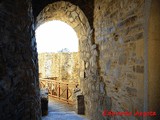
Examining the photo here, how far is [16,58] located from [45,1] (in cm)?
246

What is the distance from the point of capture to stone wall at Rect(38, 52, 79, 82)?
36.5ft

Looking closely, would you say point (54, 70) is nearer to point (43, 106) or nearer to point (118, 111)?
point (43, 106)

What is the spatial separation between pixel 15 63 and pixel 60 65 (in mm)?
9485

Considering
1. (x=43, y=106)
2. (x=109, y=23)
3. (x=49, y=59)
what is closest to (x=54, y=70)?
(x=49, y=59)

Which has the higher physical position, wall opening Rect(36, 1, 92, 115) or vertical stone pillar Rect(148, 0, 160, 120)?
wall opening Rect(36, 1, 92, 115)

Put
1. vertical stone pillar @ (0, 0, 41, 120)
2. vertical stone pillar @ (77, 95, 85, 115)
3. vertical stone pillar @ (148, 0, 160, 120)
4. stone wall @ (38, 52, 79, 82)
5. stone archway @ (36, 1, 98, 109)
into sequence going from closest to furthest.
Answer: vertical stone pillar @ (0, 0, 41, 120)
vertical stone pillar @ (148, 0, 160, 120)
stone archway @ (36, 1, 98, 109)
vertical stone pillar @ (77, 95, 85, 115)
stone wall @ (38, 52, 79, 82)

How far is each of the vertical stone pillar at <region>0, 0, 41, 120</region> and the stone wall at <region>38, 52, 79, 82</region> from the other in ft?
27.6

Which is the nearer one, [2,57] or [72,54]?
[2,57]

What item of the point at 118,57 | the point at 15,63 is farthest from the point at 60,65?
the point at 15,63

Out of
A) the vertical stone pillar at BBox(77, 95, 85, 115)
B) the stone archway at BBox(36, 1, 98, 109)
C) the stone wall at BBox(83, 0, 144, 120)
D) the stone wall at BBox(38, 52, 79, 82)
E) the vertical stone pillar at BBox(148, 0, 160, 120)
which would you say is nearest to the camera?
the vertical stone pillar at BBox(148, 0, 160, 120)

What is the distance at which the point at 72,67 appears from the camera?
11148mm

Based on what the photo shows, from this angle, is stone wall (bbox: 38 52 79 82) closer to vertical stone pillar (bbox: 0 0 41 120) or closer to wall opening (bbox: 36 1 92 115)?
wall opening (bbox: 36 1 92 115)

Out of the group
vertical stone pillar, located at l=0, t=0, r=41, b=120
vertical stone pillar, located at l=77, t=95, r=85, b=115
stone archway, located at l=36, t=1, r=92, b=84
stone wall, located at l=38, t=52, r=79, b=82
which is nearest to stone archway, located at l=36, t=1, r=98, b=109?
stone archway, located at l=36, t=1, r=92, b=84

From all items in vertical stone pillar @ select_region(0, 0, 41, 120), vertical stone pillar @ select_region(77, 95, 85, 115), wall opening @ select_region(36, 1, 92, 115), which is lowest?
vertical stone pillar @ select_region(77, 95, 85, 115)
